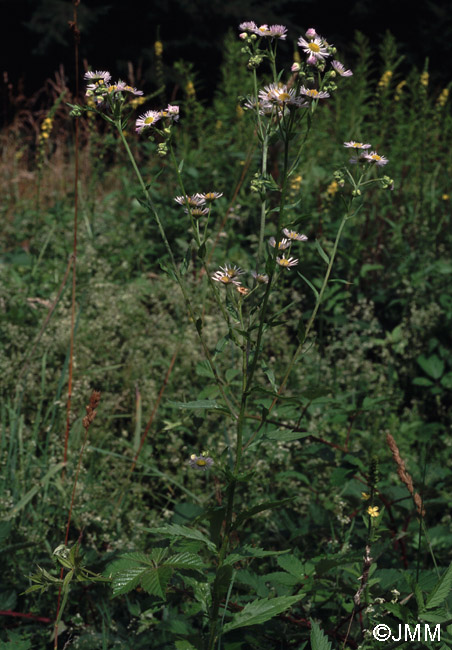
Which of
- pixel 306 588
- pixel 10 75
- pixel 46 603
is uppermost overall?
pixel 306 588

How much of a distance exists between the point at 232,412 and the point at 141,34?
428 inches

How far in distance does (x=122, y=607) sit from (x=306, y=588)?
606 millimetres

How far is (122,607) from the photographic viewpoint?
161 centimetres

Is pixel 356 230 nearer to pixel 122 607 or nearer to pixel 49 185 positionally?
pixel 122 607

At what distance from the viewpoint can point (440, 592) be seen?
102 cm

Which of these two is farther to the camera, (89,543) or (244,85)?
(244,85)

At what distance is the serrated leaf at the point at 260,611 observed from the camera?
105cm

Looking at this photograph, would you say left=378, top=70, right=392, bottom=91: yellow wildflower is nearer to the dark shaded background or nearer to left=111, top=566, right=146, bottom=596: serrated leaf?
left=111, top=566, right=146, bottom=596: serrated leaf

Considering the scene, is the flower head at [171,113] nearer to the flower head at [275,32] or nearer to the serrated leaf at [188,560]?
the flower head at [275,32]

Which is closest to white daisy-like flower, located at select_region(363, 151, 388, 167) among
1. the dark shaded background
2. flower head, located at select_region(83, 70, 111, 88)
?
flower head, located at select_region(83, 70, 111, 88)

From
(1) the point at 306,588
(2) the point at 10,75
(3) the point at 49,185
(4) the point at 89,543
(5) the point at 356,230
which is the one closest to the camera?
(1) the point at 306,588

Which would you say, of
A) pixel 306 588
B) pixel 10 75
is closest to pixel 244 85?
pixel 306 588

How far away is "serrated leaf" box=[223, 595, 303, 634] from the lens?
41.4 inches

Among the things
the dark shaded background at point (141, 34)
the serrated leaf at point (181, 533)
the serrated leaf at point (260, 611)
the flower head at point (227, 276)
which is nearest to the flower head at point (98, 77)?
the flower head at point (227, 276)
